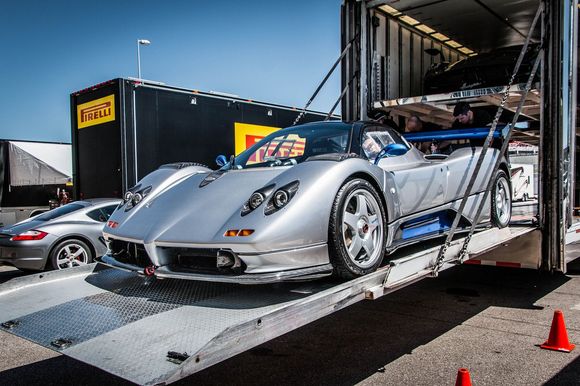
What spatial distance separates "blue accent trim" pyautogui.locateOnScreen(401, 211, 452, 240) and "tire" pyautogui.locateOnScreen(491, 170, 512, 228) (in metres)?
0.77

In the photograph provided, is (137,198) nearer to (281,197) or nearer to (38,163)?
(281,197)

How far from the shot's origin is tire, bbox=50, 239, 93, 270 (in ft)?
23.6

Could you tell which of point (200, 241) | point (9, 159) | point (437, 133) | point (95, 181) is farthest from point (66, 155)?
point (200, 241)

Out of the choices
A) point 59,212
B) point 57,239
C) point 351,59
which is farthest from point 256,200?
point 59,212

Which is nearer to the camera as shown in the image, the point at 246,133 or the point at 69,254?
the point at 69,254

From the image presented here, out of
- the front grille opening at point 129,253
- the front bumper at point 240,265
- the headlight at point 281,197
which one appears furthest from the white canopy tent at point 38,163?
the headlight at point 281,197

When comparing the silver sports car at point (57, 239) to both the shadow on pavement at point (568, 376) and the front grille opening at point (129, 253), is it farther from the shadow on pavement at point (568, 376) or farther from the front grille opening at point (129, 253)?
the shadow on pavement at point (568, 376)

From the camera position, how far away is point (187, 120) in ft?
32.4

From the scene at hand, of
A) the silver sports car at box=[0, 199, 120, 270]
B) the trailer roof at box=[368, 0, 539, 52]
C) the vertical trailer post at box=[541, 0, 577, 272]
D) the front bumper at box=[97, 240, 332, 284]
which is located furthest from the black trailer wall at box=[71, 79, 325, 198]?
the vertical trailer post at box=[541, 0, 577, 272]

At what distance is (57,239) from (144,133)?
2634mm

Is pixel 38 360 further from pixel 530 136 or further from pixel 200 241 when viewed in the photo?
pixel 530 136

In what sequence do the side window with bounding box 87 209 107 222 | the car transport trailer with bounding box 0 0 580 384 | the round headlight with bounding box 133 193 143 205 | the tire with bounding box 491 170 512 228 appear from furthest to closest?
the side window with bounding box 87 209 107 222 → the tire with bounding box 491 170 512 228 → the round headlight with bounding box 133 193 143 205 → the car transport trailer with bounding box 0 0 580 384

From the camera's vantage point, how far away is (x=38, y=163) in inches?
583

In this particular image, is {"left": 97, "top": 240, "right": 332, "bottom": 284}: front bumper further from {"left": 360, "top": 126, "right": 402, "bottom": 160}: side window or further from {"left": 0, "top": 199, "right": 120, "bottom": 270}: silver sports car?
{"left": 0, "top": 199, "right": 120, "bottom": 270}: silver sports car
